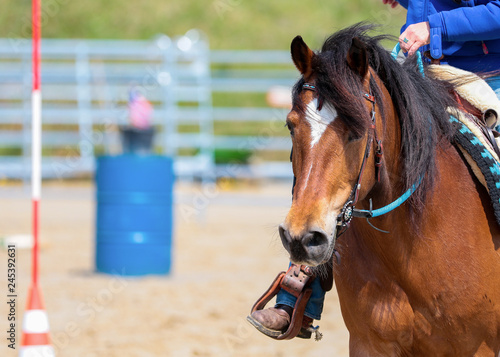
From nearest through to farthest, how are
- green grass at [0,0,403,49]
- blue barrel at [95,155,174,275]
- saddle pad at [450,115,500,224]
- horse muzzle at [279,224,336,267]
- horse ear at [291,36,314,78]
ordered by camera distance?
horse muzzle at [279,224,336,267] → horse ear at [291,36,314,78] → saddle pad at [450,115,500,224] → blue barrel at [95,155,174,275] → green grass at [0,0,403,49]

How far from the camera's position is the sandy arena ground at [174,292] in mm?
4578

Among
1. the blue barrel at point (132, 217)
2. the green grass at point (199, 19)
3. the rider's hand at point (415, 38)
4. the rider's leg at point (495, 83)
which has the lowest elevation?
the blue barrel at point (132, 217)

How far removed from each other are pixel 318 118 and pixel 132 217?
4.83 m

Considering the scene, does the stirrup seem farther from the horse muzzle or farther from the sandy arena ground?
the horse muzzle

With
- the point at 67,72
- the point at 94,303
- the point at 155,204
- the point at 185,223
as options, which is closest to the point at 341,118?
the point at 94,303

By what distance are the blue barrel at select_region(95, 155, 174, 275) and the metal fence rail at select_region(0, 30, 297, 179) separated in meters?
5.28

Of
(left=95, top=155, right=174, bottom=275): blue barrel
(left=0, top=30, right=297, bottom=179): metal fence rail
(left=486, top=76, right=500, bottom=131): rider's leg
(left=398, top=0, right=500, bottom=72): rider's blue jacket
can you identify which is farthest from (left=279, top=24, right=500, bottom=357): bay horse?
(left=0, top=30, right=297, bottom=179): metal fence rail

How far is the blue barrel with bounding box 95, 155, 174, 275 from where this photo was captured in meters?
6.75

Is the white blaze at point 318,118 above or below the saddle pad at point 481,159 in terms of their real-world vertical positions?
above

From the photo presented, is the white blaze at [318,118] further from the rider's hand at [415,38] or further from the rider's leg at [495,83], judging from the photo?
the rider's leg at [495,83]

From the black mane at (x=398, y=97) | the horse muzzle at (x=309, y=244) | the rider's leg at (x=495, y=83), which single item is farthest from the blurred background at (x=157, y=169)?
the horse muzzle at (x=309, y=244)

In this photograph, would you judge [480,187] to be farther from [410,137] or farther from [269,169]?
[269,169]

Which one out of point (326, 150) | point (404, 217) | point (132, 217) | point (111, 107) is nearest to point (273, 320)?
point (404, 217)

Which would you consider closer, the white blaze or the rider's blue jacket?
the white blaze
